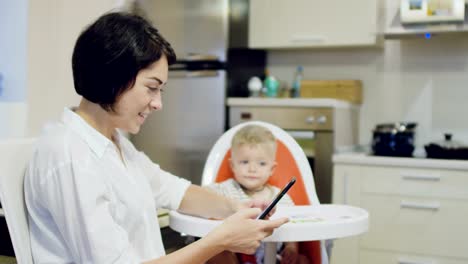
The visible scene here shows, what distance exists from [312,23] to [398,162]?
3.20 feet

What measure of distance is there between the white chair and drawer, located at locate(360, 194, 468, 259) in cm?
214

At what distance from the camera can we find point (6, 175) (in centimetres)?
128

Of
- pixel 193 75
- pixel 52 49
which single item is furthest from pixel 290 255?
pixel 52 49

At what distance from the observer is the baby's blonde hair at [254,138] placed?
234cm

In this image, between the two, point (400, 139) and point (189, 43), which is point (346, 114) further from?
point (189, 43)

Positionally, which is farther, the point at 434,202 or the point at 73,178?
the point at 434,202

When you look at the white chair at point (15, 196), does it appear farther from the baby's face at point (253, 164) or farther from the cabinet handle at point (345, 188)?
the cabinet handle at point (345, 188)

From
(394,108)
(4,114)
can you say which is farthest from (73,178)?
(394,108)

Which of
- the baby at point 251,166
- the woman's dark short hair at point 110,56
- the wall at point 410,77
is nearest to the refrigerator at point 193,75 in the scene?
the wall at point 410,77

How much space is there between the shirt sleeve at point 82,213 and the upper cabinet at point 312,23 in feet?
8.05

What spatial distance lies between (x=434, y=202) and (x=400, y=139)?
396 mm

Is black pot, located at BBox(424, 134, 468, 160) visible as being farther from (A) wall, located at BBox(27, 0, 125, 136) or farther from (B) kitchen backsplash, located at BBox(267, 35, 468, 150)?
(A) wall, located at BBox(27, 0, 125, 136)

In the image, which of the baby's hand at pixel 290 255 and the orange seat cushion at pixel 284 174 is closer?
the baby's hand at pixel 290 255

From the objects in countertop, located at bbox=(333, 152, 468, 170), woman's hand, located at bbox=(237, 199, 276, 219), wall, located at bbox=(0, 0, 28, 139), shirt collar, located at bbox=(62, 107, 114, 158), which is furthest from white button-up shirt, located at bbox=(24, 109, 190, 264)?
wall, located at bbox=(0, 0, 28, 139)
